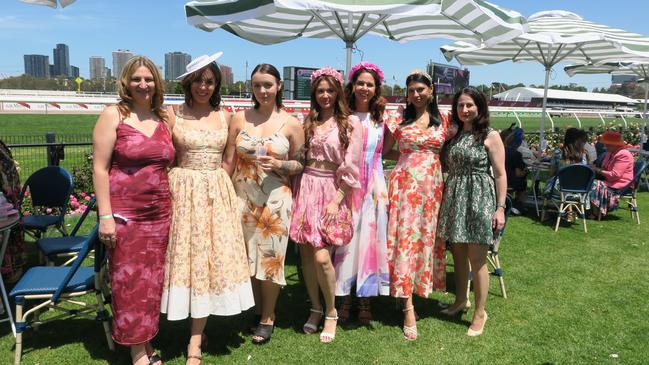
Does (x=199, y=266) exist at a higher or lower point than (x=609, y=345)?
higher

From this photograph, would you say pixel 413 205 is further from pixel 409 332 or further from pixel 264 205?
pixel 264 205

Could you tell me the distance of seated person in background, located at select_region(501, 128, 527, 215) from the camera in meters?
7.57

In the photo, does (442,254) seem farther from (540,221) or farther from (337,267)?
(540,221)

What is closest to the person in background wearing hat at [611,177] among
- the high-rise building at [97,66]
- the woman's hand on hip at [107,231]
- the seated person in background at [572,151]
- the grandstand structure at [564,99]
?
the seated person in background at [572,151]

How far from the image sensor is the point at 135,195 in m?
2.82

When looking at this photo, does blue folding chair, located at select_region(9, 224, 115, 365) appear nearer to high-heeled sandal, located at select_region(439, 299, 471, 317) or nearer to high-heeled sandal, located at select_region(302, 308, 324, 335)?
high-heeled sandal, located at select_region(302, 308, 324, 335)

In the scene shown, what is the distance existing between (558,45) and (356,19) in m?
5.50

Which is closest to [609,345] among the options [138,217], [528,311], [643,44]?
[528,311]

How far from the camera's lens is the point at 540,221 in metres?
7.59

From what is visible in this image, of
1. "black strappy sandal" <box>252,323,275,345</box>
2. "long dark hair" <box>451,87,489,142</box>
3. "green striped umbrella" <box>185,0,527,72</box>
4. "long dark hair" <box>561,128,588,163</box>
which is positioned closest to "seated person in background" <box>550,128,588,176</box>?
"long dark hair" <box>561,128,588,163</box>

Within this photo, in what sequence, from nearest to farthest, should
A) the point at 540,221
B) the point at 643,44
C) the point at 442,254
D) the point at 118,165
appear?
the point at 118,165, the point at 442,254, the point at 540,221, the point at 643,44

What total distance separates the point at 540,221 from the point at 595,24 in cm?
471

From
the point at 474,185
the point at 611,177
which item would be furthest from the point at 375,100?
the point at 611,177

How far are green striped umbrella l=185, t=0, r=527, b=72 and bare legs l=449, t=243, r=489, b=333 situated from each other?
210 centimetres
